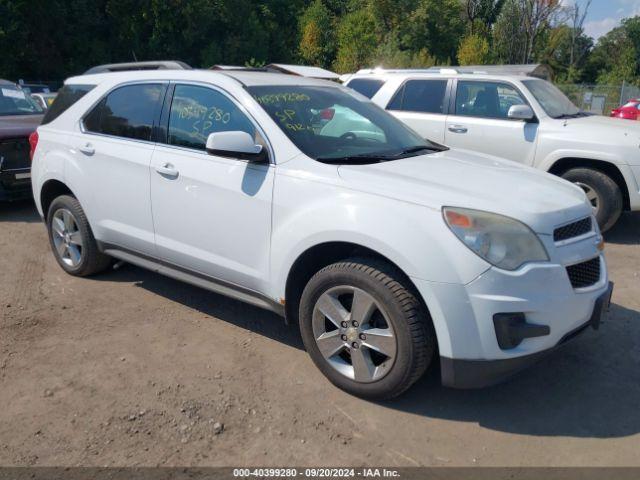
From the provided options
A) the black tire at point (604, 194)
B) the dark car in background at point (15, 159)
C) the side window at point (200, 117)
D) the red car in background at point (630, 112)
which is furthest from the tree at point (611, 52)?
the side window at point (200, 117)

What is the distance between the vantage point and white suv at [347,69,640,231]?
21.0 feet

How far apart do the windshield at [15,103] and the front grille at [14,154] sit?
1375mm

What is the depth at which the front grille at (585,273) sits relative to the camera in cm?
299

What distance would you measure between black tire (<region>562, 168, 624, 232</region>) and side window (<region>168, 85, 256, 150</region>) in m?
4.51

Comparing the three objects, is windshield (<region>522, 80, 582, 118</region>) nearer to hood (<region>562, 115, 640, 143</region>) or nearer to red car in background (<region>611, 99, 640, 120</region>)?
→ hood (<region>562, 115, 640, 143</region>)

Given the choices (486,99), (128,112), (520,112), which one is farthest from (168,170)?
(486,99)

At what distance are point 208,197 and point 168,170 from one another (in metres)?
0.43

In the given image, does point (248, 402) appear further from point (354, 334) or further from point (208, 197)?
point (208, 197)

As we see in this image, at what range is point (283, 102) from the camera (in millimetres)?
→ 3781

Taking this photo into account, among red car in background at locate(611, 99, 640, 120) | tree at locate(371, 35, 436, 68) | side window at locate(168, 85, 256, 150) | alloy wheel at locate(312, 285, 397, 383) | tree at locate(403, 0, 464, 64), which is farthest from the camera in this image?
tree at locate(403, 0, 464, 64)

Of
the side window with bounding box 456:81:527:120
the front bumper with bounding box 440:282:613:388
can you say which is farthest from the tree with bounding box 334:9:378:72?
the front bumper with bounding box 440:282:613:388

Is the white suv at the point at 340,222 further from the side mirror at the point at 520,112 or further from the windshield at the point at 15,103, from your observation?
the windshield at the point at 15,103

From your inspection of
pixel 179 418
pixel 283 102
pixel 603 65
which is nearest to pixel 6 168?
pixel 283 102

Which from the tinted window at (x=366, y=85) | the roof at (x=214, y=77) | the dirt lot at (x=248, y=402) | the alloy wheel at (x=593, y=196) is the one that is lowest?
the dirt lot at (x=248, y=402)
